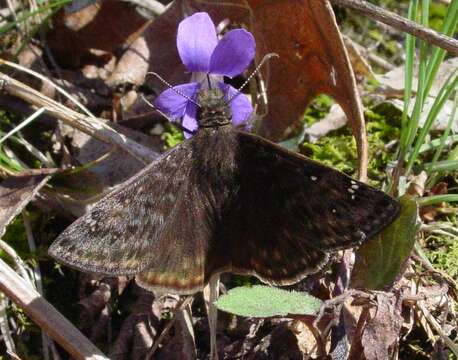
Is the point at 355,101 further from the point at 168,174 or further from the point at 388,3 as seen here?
the point at 388,3

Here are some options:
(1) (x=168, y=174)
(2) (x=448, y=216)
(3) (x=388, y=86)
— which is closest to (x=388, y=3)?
(3) (x=388, y=86)

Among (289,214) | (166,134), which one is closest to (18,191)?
(166,134)

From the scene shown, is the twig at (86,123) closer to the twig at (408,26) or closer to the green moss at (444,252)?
the twig at (408,26)

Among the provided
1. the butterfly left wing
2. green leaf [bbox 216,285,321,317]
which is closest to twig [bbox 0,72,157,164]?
the butterfly left wing

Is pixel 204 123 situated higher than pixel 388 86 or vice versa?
pixel 204 123

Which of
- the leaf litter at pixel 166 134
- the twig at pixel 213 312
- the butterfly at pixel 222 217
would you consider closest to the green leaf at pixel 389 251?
the leaf litter at pixel 166 134

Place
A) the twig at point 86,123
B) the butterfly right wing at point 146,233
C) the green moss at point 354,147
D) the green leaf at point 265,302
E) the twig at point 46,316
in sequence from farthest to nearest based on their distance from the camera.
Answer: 1. the green moss at point 354,147
2. the twig at point 86,123
3. the twig at point 46,316
4. the butterfly right wing at point 146,233
5. the green leaf at point 265,302
